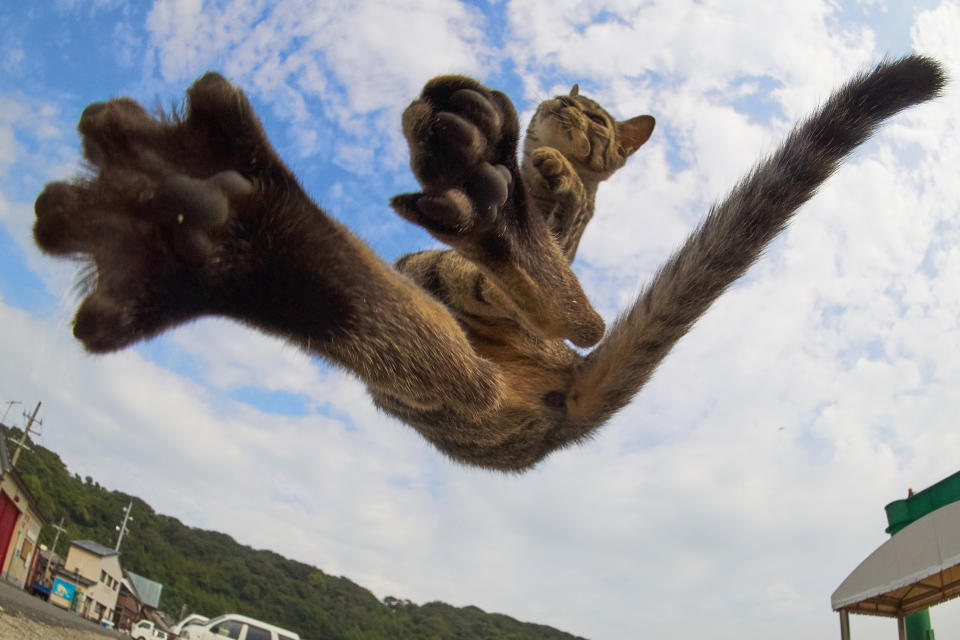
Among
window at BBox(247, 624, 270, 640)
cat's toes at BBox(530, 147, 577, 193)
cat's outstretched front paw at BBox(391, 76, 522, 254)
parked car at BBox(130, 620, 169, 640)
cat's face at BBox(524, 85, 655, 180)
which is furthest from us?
parked car at BBox(130, 620, 169, 640)

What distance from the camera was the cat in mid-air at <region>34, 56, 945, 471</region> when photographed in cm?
177

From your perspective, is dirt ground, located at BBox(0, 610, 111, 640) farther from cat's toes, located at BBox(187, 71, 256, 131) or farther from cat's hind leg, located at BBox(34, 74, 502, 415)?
cat's toes, located at BBox(187, 71, 256, 131)

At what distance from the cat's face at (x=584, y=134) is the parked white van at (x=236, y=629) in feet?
75.1

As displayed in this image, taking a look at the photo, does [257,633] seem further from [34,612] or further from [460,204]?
[460,204]

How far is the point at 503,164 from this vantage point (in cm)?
231

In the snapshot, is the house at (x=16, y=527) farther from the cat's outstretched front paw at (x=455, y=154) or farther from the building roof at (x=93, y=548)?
the cat's outstretched front paw at (x=455, y=154)

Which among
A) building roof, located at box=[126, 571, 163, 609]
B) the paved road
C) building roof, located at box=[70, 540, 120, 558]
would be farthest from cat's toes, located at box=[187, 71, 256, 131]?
building roof, located at box=[126, 571, 163, 609]

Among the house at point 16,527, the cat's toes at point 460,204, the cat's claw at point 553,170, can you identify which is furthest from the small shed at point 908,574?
the house at point 16,527

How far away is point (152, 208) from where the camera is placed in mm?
1719

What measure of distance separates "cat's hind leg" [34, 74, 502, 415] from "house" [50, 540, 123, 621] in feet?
160

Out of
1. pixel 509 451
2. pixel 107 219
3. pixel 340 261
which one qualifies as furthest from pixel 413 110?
pixel 509 451

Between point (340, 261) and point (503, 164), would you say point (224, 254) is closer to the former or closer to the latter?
point (340, 261)

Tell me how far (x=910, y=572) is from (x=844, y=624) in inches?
57.9

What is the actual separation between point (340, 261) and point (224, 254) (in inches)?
14.0
